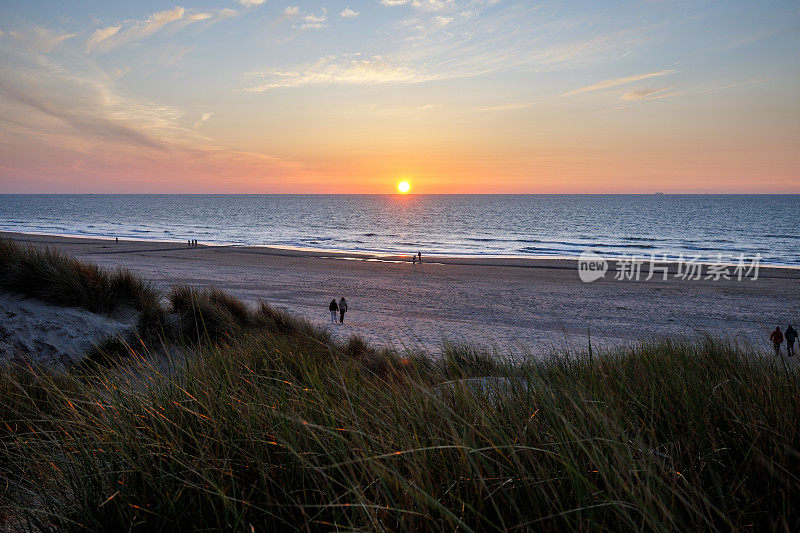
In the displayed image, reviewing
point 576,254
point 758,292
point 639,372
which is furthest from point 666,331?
point 576,254

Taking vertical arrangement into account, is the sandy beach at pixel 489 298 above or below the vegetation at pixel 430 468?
below

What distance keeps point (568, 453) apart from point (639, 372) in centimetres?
219

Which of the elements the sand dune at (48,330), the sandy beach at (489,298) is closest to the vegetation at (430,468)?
the sand dune at (48,330)

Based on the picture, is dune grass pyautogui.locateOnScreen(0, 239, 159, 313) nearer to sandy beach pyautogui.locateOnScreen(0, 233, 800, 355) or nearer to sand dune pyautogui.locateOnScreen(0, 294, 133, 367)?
sand dune pyautogui.locateOnScreen(0, 294, 133, 367)

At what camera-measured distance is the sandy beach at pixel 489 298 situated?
15.6 metres

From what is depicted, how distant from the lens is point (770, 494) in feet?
5.32

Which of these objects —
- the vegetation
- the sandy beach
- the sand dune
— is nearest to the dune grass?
the sand dune

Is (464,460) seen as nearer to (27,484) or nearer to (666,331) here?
(27,484)

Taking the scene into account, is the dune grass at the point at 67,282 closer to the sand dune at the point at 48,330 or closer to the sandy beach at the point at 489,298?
the sand dune at the point at 48,330

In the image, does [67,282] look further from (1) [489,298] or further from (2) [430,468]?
(1) [489,298]

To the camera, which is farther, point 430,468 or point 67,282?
point 67,282

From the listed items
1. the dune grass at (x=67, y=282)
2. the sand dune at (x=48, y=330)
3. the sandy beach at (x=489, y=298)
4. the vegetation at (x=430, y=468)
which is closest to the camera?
the vegetation at (x=430, y=468)

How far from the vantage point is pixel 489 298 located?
2222 cm

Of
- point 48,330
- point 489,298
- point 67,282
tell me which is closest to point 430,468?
point 48,330
